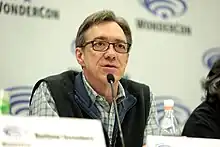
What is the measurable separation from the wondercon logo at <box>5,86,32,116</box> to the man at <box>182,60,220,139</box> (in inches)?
33.2

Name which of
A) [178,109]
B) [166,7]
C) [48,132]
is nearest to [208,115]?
[178,109]

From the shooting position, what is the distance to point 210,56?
8.40 feet

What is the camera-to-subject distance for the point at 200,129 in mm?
1559

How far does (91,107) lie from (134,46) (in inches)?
38.1

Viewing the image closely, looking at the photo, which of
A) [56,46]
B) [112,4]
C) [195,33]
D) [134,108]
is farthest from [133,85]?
[195,33]

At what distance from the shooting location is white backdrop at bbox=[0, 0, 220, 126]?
2.09 m

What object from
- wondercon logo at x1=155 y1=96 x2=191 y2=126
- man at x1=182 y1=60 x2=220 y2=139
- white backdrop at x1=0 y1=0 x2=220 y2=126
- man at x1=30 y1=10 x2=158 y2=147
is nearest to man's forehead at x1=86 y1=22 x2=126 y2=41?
man at x1=30 y1=10 x2=158 y2=147

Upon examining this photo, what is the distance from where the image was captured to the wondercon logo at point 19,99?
208cm

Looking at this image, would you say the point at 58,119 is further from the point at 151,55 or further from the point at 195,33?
the point at 195,33

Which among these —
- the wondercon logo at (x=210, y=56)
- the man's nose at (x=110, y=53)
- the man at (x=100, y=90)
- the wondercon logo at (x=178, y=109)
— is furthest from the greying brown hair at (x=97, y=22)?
the wondercon logo at (x=210, y=56)

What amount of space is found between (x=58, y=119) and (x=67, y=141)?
51mm

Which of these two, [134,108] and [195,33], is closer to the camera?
[134,108]

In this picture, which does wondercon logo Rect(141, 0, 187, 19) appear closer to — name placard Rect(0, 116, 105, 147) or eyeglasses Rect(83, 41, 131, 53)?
eyeglasses Rect(83, 41, 131, 53)

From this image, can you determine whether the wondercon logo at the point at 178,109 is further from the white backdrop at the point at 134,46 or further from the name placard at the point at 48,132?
the name placard at the point at 48,132
